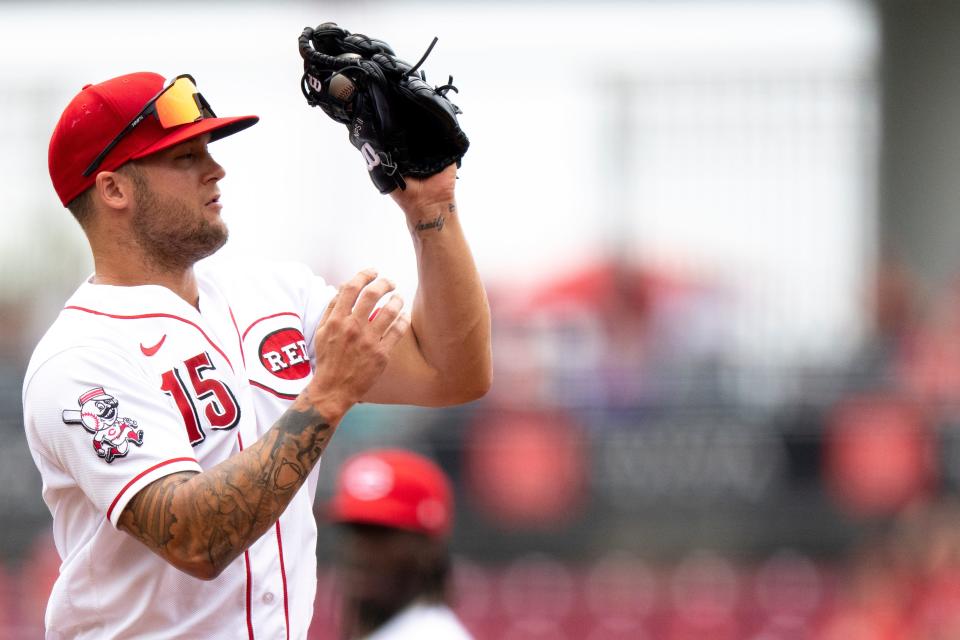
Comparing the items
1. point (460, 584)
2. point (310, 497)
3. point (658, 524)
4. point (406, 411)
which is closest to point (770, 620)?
point (658, 524)

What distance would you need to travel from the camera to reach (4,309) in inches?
369

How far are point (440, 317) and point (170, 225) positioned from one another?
49 cm

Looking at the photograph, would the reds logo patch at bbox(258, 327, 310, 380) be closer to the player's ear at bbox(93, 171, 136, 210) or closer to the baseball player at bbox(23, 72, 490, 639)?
the baseball player at bbox(23, 72, 490, 639)

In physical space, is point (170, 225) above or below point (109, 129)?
below

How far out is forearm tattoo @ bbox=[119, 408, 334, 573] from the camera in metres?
2.04

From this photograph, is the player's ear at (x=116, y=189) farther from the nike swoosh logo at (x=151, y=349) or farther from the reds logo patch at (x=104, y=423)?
the reds logo patch at (x=104, y=423)

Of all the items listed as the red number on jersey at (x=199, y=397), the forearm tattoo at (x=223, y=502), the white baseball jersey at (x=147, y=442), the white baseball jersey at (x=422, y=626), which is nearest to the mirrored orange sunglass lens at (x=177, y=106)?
the white baseball jersey at (x=147, y=442)

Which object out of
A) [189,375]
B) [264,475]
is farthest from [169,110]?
[264,475]

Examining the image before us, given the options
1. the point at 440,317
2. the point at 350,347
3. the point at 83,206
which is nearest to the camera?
the point at 350,347

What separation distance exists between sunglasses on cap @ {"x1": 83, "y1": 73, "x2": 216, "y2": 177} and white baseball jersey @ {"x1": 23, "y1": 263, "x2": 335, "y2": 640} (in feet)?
0.77

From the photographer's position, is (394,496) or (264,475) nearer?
(264,475)

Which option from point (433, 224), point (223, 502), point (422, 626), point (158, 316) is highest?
point (433, 224)

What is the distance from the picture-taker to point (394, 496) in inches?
143

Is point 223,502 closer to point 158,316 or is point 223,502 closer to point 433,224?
point 158,316
